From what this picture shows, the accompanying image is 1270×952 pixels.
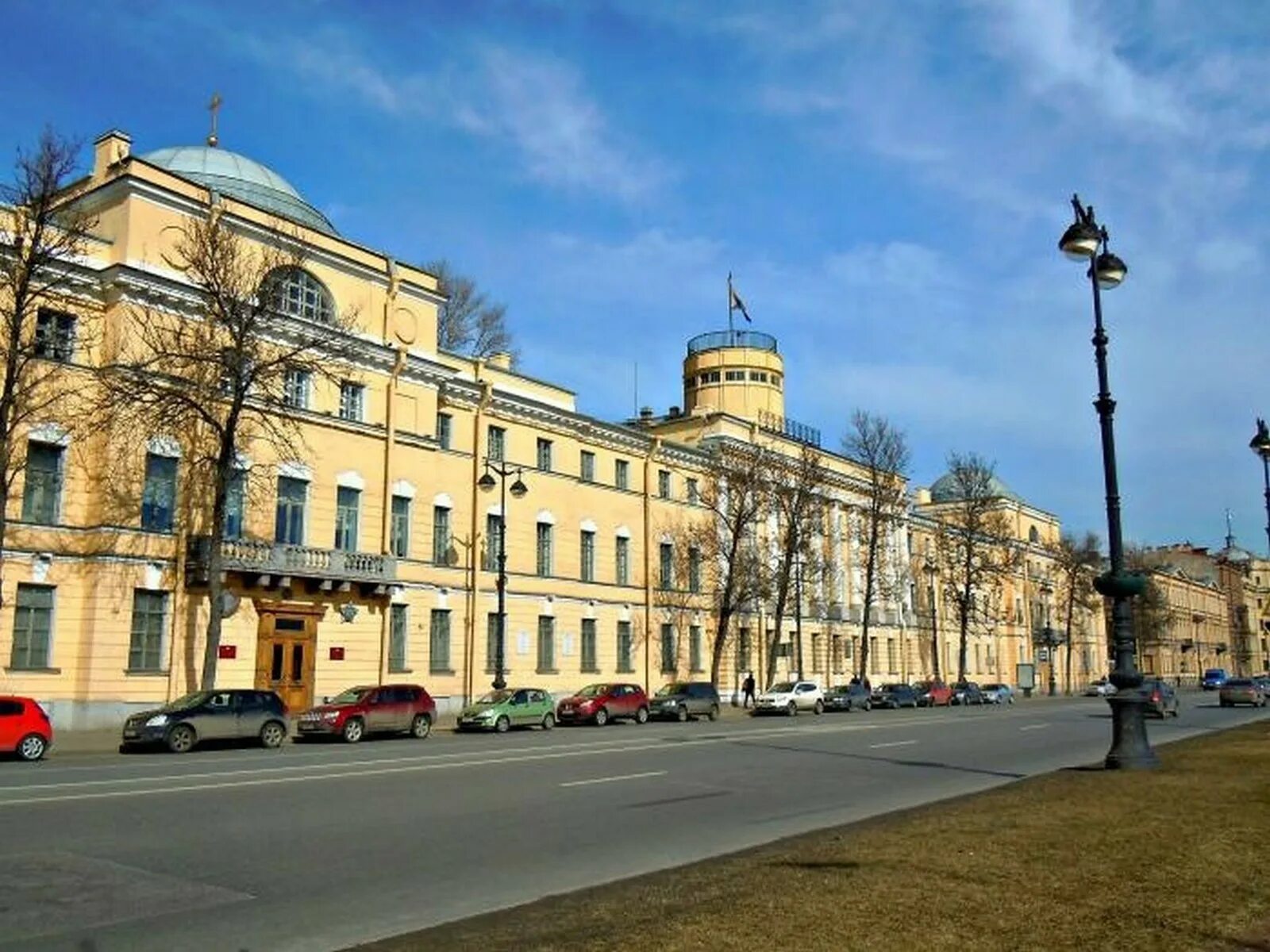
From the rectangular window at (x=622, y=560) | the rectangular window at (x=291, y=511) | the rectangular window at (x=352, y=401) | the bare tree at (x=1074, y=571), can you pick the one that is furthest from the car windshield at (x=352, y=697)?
the bare tree at (x=1074, y=571)

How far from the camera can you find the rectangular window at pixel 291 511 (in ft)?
121

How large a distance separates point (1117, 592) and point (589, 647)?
113 ft

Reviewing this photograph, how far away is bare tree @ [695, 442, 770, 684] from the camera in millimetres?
55125

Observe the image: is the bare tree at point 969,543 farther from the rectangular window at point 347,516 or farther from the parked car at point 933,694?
the rectangular window at point 347,516

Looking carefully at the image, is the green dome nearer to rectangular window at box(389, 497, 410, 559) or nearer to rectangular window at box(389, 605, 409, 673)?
rectangular window at box(389, 497, 410, 559)

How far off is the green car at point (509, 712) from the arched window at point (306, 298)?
A: 14.2m

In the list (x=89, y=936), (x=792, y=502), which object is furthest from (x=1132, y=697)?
(x=792, y=502)

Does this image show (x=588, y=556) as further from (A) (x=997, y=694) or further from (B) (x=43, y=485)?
(A) (x=997, y=694)

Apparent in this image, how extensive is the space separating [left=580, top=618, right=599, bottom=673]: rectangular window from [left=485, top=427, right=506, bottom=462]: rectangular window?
8.70 metres

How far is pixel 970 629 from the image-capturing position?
293 feet

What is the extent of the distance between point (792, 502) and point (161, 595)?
34.2 m

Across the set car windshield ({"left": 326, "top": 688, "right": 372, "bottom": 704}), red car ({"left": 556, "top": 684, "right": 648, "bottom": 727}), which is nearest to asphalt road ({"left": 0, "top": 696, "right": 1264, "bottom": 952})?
car windshield ({"left": 326, "top": 688, "right": 372, "bottom": 704})

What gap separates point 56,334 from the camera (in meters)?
32.0

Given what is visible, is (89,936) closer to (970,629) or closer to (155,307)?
(155,307)
